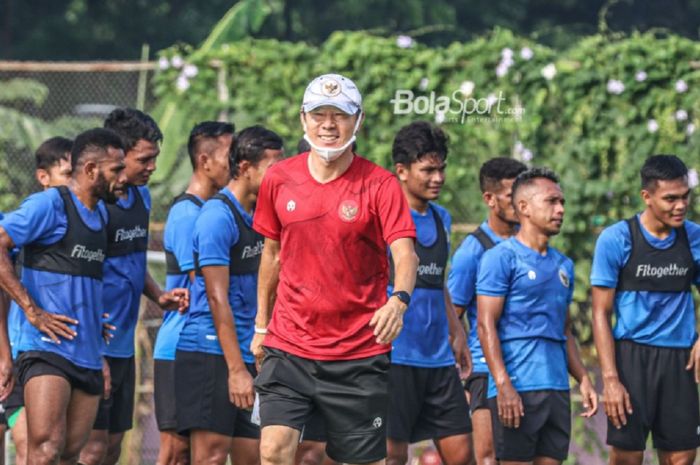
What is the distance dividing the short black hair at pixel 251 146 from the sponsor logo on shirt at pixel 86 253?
0.97m

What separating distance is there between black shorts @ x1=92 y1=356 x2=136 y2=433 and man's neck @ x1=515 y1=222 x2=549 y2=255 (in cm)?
272

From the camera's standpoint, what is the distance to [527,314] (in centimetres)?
925

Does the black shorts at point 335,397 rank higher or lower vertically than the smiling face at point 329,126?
lower

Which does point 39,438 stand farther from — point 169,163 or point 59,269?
point 169,163

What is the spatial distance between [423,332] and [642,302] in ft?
4.72

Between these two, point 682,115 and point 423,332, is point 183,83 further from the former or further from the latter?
point 423,332

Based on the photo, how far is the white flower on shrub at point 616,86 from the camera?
12164 mm

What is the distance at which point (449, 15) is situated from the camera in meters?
23.9

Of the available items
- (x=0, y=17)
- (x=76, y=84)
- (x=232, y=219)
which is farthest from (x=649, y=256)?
(x=0, y=17)

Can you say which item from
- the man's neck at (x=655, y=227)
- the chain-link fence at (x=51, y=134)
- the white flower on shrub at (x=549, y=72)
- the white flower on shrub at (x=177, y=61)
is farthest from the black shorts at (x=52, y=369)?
the white flower on shrub at (x=549, y=72)

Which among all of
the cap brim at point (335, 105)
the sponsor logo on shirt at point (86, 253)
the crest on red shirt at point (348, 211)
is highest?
the cap brim at point (335, 105)

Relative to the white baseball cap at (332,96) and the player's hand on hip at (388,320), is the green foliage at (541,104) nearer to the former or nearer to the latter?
the white baseball cap at (332,96)

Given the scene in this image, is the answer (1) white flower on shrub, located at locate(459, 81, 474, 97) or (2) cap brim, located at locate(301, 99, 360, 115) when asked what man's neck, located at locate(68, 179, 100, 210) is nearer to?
(2) cap brim, located at locate(301, 99, 360, 115)

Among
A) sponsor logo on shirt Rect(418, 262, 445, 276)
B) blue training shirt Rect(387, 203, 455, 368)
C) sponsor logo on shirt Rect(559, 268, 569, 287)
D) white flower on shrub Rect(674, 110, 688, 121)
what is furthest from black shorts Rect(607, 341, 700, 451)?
white flower on shrub Rect(674, 110, 688, 121)
